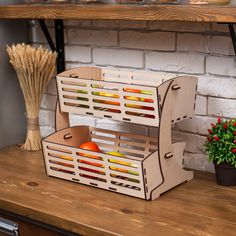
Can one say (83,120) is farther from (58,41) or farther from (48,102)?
(58,41)

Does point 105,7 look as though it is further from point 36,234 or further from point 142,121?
point 36,234

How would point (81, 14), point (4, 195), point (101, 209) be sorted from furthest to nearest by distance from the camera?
1. point (81, 14)
2. point (4, 195)
3. point (101, 209)

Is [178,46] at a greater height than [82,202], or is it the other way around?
[178,46]

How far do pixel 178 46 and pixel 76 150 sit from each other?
0.51m

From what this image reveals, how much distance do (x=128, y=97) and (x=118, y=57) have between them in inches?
15.5

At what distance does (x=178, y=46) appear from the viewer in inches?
72.6

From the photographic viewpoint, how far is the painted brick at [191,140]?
1857 mm

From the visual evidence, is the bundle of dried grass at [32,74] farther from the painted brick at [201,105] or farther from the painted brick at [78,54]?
the painted brick at [201,105]

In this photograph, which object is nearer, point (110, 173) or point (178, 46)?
point (110, 173)

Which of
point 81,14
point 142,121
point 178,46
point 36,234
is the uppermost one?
point 81,14

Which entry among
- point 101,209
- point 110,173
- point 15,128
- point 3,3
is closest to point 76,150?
point 110,173

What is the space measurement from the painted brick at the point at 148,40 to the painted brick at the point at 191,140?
0.30 meters

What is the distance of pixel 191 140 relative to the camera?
74.0 inches

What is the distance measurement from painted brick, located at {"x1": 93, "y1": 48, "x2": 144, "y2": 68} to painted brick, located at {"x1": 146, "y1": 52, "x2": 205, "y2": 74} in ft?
0.14
